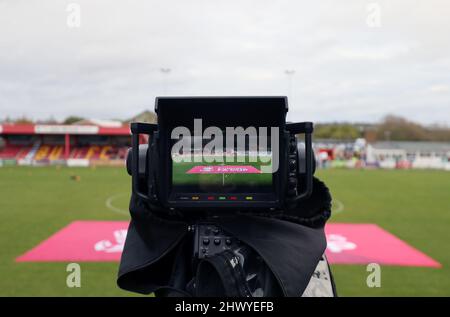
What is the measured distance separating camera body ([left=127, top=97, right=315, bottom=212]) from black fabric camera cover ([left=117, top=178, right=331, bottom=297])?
72 millimetres

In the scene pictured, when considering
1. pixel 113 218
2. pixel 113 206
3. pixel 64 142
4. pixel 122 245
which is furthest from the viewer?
pixel 64 142

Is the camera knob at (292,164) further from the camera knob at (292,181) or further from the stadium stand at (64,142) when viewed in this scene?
the stadium stand at (64,142)

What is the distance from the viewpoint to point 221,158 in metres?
1.11

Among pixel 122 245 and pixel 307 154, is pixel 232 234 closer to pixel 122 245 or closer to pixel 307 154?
pixel 307 154

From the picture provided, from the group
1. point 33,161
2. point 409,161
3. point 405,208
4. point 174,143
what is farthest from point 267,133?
point 409,161

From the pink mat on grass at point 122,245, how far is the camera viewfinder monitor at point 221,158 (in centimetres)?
481

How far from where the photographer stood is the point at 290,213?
128 centimetres

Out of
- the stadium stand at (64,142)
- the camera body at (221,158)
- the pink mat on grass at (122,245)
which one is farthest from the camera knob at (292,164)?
the stadium stand at (64,142)

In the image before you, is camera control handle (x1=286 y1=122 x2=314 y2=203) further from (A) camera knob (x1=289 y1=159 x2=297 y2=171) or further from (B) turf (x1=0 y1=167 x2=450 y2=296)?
(B) turf (x1=0 y1=167 x2=450 y2=296)

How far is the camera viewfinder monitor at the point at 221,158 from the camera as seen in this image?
1090mm

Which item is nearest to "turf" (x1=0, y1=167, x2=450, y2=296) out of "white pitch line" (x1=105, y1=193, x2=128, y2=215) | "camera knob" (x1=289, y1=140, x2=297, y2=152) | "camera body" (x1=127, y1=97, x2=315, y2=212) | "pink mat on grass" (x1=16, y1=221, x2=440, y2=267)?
"white pitch line" (x1=105, y1=193, x2=128, y2=215)

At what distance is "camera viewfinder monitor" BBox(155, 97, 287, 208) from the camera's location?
42.9 inches

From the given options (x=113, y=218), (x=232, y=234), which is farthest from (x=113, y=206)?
(x=232, y=234)

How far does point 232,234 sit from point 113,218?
26.7 ft
